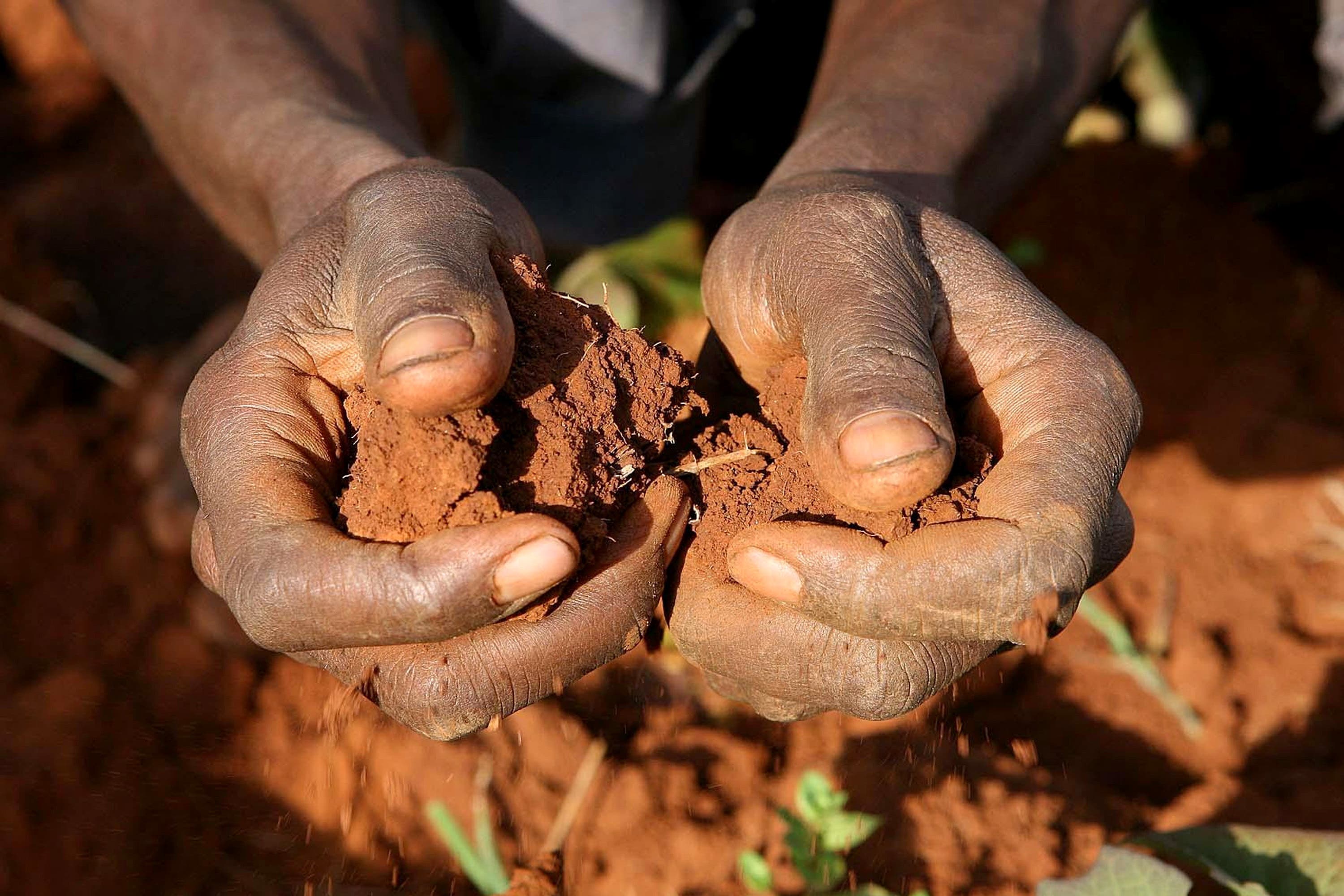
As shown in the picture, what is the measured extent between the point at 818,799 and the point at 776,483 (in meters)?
0.80

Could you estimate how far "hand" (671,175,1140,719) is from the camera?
59.3 inches

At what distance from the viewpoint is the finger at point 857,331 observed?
147 cm

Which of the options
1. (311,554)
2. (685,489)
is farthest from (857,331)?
(311,554)

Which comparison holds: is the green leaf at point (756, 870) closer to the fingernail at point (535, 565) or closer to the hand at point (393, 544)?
the hand at point (393, 544)

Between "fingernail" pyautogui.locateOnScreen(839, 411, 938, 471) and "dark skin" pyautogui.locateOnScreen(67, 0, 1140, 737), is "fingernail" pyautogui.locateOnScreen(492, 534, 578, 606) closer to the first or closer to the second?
"dark skin" pyautogui.locateOnScreen(67, 0, 1140, 737)

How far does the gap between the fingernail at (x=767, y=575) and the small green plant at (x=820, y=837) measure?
0.75 meters

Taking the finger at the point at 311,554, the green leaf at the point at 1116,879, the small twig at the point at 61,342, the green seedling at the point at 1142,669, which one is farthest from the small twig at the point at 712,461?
the small twig at the point at 61,342

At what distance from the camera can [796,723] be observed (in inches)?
112

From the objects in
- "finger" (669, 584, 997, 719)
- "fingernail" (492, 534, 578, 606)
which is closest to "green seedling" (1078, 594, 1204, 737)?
"finger" (669, 584, 997, 719)

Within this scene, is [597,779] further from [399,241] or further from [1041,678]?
[399,241]

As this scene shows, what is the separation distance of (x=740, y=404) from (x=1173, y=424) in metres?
2.38

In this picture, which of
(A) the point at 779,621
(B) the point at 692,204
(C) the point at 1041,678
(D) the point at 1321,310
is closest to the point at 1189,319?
(D) the point at 1321,310

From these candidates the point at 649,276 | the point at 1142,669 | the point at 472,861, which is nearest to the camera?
the point at 472,861

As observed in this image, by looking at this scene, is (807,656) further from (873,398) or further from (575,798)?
(575,798)
